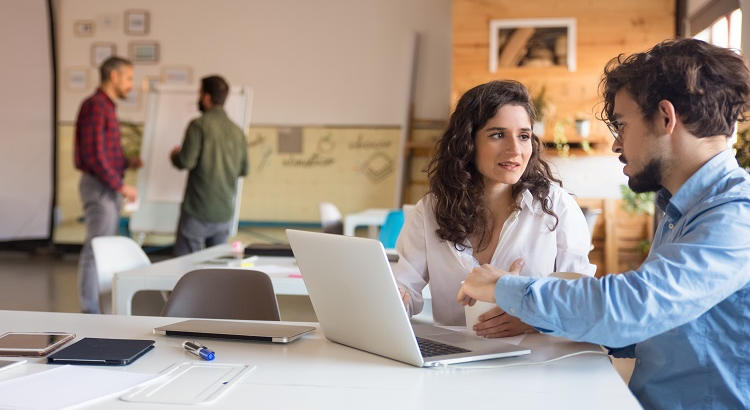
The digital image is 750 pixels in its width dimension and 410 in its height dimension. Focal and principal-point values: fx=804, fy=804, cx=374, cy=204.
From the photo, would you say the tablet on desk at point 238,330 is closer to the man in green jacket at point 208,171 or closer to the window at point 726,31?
the man in green jacket at point 208,171

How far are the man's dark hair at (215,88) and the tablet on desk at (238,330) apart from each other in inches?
138

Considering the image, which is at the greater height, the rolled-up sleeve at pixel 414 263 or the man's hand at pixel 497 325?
the rolled-up sleeve at pixel 414 263

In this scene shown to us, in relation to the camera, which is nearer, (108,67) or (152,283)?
(152,283)

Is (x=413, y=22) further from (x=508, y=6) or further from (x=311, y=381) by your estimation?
(x=311, y=381)

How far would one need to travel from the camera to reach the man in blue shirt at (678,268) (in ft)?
4.48

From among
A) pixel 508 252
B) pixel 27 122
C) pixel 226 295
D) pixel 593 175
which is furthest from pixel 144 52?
pixel 508 252

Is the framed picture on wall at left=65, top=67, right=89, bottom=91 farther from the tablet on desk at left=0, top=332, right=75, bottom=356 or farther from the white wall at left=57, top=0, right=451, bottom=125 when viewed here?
the tablet on desk at left=0, top=332, right=75, bottom=356

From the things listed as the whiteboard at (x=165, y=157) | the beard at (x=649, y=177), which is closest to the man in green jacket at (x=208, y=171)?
the whiteboard at (x=165, y=157)

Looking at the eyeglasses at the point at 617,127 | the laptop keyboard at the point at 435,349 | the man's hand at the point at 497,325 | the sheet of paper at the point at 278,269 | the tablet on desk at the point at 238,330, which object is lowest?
the sheet of paper at the point at 278,269

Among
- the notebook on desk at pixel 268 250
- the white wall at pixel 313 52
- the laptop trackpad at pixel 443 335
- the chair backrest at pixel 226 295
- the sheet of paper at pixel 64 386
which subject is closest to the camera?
the sheet of paper at pixel 64 386

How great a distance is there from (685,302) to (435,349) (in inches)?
20.0

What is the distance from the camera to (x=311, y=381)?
1464mm

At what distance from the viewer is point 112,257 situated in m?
3.39

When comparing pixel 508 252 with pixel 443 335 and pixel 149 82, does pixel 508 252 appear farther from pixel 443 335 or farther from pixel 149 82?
pixel 149 82
